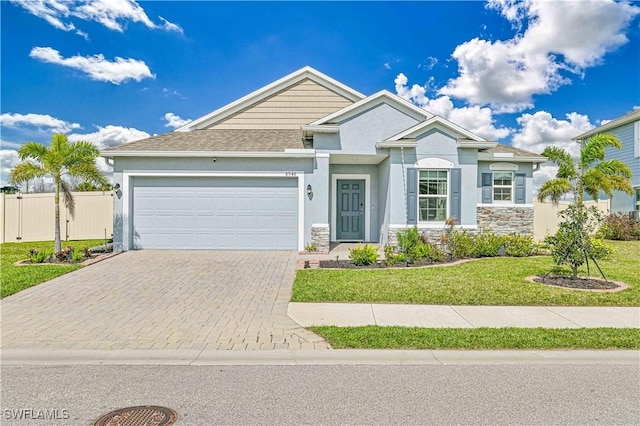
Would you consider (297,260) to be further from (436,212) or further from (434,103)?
(434,103)

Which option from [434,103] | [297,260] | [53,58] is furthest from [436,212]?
[53,58]

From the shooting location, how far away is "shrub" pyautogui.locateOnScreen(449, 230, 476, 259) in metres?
12.4

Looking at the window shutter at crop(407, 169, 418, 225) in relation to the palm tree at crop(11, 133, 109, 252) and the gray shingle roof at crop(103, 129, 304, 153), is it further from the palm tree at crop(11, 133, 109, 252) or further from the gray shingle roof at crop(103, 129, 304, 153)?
the palm tree at crop(11, 133, 109, 252)

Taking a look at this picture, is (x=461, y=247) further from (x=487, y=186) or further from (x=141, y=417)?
(x=141, y=417)

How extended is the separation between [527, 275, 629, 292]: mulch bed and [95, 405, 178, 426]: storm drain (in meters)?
7.98

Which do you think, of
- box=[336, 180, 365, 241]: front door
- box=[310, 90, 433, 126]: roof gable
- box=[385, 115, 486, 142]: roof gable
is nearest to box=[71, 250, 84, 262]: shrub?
box=[310, 90, 433, 126]: roof gable

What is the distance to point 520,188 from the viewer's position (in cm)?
1417

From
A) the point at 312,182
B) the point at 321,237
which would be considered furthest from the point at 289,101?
the point at 321,237

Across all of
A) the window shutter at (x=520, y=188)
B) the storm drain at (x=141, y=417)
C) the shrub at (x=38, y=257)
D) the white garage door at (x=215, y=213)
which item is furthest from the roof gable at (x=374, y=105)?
the storm drain at (x=141, y=417)

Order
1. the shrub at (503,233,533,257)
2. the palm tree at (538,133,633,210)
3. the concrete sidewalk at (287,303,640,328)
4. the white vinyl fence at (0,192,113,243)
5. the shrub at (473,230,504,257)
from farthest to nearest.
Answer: the white vinyl fence at (0,192,113,243), the palm tree at (538,133,633,210), the shrub at (503,233,533,257), the shrub at (473,230,504,257), the concrete sidewalk at (287,303,640,328)

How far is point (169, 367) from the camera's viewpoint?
4.42 meters

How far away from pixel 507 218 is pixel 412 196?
146 inches

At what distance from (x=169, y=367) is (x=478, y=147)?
11815 millimetres

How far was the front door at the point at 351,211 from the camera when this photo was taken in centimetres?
1573
